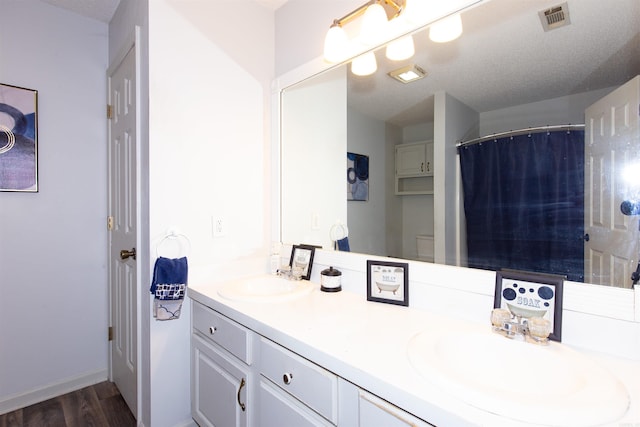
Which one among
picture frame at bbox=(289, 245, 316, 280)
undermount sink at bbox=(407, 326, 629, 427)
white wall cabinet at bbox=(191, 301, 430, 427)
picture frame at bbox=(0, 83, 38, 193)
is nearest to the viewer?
undermount sink at bbox=(407, 326, 629, 427)

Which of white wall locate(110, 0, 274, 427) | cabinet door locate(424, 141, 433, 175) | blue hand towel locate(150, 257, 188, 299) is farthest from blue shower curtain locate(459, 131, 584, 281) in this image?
blue hand towel locate(150, 257, 188, 299)

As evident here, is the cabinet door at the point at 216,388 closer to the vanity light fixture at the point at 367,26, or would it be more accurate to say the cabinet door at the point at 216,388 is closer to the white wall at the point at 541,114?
the white wall at the point at 541,114

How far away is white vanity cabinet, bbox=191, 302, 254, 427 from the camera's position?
1.20 m

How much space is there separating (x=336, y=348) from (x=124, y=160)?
169 cm

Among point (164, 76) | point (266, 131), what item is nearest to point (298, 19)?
point (266, 131)

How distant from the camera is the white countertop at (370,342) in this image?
25.1 inches

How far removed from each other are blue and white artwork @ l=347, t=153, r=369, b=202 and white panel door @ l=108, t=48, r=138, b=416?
3.70 feet

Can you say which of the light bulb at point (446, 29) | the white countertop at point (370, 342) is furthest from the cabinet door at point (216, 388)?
the light bulb at point (446, 29)

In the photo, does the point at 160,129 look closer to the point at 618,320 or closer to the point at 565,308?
the point at 565,308

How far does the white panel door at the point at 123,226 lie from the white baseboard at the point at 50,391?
12 centimetres

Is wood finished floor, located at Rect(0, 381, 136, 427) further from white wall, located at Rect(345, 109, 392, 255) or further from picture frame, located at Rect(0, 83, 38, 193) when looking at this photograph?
white wall, located at Rect(345, 109, 392, 255)

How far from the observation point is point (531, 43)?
1036mm

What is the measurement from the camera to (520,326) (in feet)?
3.03

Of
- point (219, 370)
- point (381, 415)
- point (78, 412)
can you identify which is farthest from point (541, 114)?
point (78, 412)
